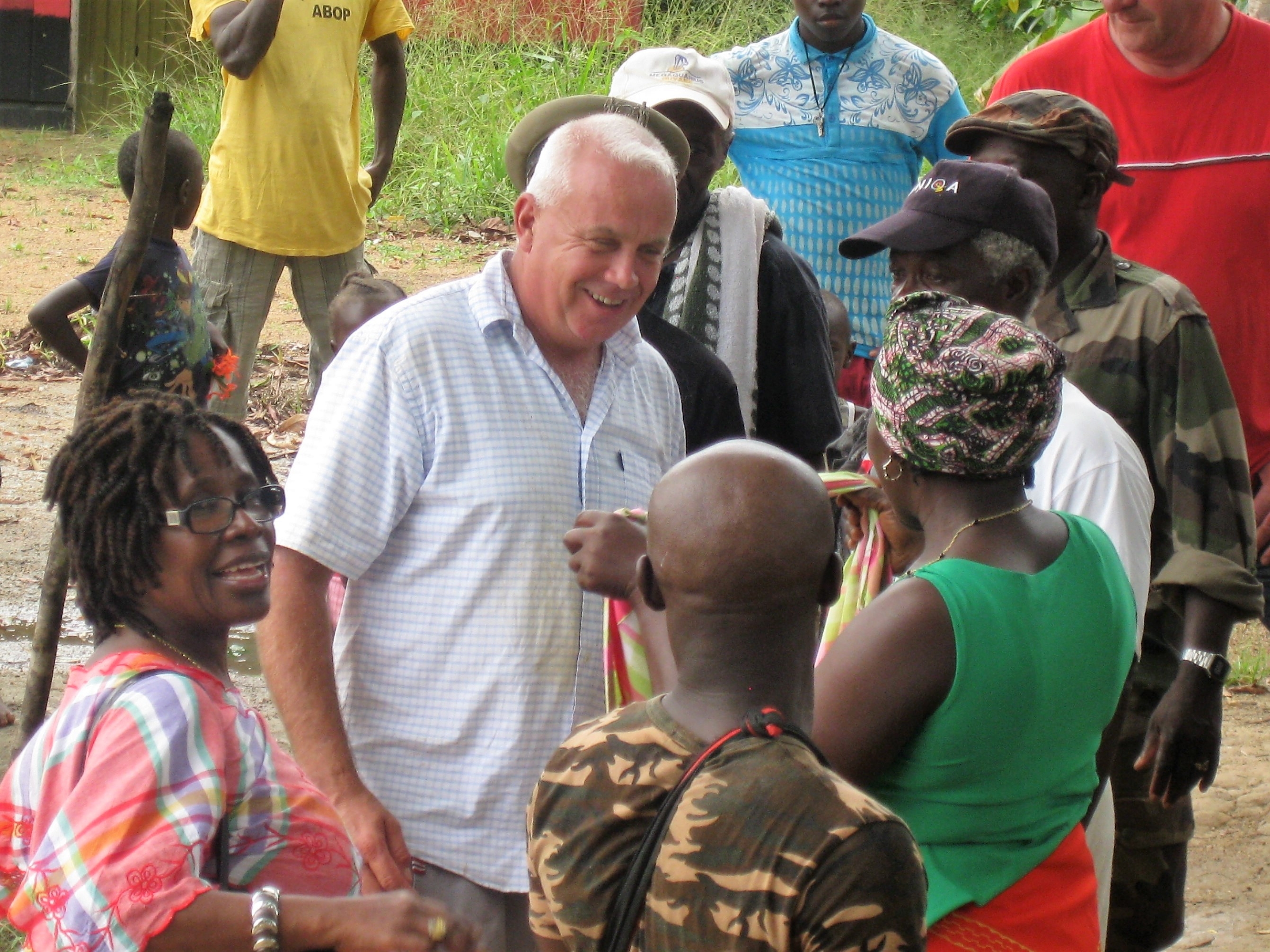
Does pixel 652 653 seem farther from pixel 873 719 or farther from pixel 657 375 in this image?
pixel 657 375

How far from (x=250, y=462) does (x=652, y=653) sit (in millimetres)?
761

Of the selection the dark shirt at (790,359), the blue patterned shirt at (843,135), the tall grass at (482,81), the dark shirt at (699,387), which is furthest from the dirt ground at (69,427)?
the dark shirt at (699,387)

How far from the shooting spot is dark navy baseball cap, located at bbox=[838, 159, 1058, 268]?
9.04 feet

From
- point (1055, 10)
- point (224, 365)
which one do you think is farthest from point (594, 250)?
→ point (1055, 10)

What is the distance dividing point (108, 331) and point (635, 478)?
117cm

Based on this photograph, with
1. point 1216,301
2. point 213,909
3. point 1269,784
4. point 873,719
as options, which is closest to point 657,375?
point 873,719

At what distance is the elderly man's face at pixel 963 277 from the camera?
2775mm

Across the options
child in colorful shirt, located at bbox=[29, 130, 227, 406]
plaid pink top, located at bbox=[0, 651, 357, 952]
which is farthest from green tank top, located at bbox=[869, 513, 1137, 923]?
child in colorful shirt, located at bbox=[29, 130, 227, 406]

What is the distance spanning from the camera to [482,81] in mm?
12562

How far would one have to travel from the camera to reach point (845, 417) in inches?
168

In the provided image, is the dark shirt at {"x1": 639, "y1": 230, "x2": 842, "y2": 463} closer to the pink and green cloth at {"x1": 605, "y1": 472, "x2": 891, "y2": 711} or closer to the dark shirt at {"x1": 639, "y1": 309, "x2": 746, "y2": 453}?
the dark shirt at {"x1": 639, "y1": 309, "x2": 746, "y2": 453}

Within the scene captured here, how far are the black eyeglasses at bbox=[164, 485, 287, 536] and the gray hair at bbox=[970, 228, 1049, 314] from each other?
1.40 m

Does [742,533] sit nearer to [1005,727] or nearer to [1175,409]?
[1005,727]

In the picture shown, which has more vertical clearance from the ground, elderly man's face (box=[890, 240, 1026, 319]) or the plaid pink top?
elderly man's face (box=[890, 240, 1026, 319])
